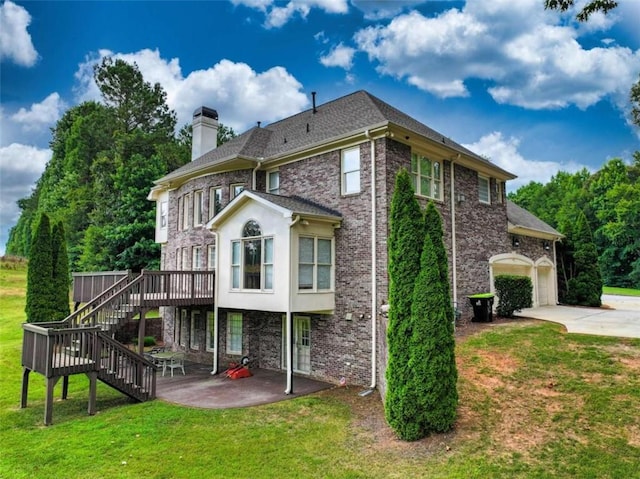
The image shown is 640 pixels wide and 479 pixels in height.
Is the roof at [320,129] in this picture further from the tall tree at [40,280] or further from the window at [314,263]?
the tall tree at [40,280]

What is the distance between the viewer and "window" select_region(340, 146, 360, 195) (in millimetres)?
11906

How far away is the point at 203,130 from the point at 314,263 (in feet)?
37.3

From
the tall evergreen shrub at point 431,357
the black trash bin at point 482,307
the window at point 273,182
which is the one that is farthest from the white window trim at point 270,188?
the tall evergreen shrub at point 431,357

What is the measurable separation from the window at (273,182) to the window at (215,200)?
2.12 metres

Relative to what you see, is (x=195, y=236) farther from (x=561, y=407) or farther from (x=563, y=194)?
(x=563, y=194)

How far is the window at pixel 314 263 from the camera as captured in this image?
1154 centimetres

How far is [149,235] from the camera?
27.0 metres

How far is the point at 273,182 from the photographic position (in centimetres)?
1463

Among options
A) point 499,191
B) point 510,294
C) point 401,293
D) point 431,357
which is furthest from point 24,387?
point 499,191

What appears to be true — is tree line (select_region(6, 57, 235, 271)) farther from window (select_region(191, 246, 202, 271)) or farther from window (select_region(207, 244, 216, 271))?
window (select_region(207, 244, 216, 271))

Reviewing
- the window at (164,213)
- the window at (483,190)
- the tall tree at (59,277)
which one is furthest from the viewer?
the window at (164,213)

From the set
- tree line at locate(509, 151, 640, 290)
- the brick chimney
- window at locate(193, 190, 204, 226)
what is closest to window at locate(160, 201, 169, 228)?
the brick chimney

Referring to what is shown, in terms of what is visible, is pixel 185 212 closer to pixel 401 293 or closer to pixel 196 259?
pixel 196 259

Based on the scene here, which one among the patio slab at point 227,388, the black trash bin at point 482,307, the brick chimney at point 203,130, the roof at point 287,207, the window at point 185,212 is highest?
the brick chimney at point 203,130
